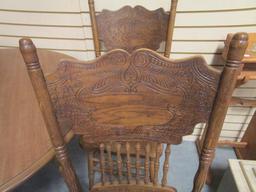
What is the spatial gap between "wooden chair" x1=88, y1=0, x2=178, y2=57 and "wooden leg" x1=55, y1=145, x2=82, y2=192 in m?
0.75

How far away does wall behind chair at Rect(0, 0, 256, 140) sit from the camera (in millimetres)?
1064

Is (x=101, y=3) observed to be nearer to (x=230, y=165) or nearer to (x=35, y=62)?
(x=35, y=62)

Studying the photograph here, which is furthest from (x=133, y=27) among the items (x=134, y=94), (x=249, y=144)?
(x=249, y=144)

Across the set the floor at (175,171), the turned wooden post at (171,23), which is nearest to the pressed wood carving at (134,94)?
the turned wooden post at (171,23)

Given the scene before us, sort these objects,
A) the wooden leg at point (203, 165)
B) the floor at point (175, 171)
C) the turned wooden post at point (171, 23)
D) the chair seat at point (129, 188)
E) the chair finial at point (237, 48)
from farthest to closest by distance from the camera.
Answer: the floor at point (175, 171), the turned wooden post at point (171, 23), the chair seat at point (129, 188), the wooden leg at point (203, 165), the chair finial at point (237, 48)

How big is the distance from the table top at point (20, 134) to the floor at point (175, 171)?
0.80 meters

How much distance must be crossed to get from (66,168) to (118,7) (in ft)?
3.10

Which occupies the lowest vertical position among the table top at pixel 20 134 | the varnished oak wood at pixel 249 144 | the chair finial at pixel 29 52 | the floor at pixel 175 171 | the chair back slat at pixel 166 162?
the floor at pixel 175 171

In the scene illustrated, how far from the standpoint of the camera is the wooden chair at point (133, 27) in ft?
3.46

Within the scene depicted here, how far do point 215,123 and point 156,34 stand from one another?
75cm

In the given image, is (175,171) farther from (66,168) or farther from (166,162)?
(66,168)

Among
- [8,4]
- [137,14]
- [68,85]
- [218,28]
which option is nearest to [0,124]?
[68,85]

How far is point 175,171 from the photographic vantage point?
1438 millimetres

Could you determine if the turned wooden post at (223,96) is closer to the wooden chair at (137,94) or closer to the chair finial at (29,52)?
the wooden chair at (137,94)
